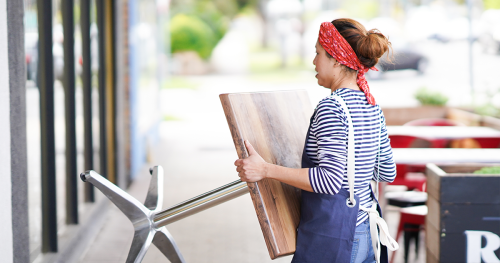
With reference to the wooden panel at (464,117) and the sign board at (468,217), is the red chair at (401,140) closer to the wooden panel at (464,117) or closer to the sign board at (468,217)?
the wooden panel at (464,117)

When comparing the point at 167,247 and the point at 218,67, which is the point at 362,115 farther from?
the point at 218,67

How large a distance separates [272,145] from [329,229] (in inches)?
14.9

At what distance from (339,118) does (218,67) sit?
26362 millimetres

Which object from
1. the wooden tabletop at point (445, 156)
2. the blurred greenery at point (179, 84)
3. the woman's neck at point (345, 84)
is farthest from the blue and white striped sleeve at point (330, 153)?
the blurred greenery at point (179, 84)

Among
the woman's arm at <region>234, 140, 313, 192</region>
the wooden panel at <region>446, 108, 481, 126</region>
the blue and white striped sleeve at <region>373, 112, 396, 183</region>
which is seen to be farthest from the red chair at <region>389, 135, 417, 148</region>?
the woman's arm at <region>234, 140, 313, 192</region>

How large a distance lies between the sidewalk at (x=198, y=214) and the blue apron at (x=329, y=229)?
2.26 meters

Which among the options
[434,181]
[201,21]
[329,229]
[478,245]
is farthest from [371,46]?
[201,21]

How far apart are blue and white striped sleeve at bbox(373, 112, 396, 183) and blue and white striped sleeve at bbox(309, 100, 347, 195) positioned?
0.34 metres

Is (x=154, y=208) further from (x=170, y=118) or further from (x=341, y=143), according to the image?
(x=170, y=118)

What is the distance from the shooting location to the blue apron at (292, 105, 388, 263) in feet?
5.78

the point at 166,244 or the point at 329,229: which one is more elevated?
the point at 329,229

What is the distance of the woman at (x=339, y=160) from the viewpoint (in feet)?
5.54

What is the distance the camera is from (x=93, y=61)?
5184 millimetres

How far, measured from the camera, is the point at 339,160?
5.49 ft
